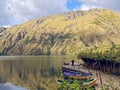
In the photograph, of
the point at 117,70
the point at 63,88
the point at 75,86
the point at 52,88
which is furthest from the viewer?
the point at 117,70

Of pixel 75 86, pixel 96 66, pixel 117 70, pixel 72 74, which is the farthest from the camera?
pixel 96 66

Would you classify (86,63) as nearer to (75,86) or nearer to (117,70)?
(117,70)

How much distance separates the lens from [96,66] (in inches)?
5655

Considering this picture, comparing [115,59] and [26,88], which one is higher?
[115,59]

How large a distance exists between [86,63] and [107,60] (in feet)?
130

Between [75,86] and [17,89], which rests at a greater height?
[75,86]

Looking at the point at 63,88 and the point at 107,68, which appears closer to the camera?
the point at 63,88

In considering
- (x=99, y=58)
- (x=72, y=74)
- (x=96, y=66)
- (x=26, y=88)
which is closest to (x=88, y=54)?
(x=96, y=66)

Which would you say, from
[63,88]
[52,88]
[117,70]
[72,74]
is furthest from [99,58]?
[63,88]

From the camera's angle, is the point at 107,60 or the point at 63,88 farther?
the point at 107,60

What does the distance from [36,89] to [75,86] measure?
70.5 m

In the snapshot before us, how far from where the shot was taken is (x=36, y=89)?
330 ft

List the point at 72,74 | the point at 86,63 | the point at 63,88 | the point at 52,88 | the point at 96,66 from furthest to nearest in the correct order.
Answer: the point at 86,63 → the point at 96,66 → the point at 72,74 → the point at 52,88 → the point at 63,88

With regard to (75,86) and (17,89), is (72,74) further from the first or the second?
(75,86)
